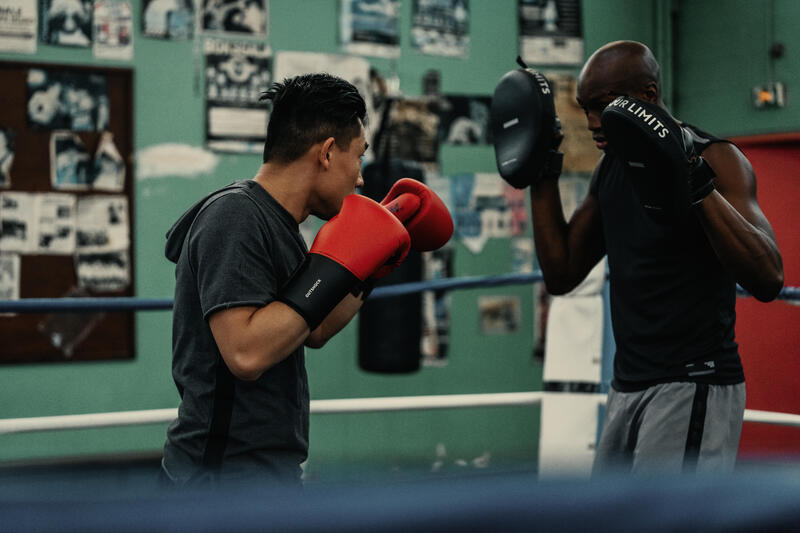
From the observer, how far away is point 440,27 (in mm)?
4020

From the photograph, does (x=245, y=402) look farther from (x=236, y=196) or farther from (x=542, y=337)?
(x=542, y=337)

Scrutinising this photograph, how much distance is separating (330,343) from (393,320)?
37 cm

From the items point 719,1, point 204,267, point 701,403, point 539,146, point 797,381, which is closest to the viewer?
point 204,267

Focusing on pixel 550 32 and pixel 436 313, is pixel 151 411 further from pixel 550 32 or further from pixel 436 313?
pixel 550 32

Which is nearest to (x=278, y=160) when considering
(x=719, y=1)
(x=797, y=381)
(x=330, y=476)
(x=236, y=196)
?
(x=236, y=196)

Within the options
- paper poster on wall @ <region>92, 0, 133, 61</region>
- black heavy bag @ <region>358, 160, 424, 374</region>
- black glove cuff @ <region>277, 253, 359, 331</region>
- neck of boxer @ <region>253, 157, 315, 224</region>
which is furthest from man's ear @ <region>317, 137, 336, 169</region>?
paper poster on wall @ <region>92, 0, 133, 61</region>

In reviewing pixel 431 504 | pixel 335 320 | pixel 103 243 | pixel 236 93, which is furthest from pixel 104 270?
pixel 431 504

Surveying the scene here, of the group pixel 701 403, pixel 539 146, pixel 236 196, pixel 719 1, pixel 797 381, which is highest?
pixel 719 1

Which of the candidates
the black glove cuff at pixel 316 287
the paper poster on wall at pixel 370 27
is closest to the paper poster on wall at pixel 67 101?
the paper poster on wall at pixel 370 27

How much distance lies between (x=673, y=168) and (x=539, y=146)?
41 cm

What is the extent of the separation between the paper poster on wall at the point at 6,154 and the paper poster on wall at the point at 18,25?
13.0 inches

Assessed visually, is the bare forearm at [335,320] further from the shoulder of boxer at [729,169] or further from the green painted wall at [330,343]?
the green painted wall at [330,343]

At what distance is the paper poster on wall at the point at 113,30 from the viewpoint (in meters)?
3.37

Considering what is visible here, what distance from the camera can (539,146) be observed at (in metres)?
1.59
